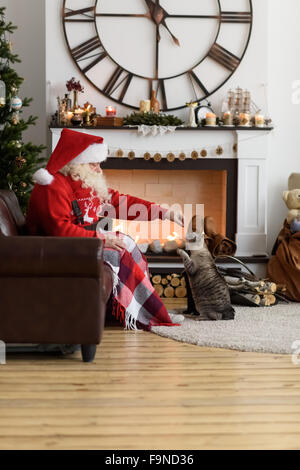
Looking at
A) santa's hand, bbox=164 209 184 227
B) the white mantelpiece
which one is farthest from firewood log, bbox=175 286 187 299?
santa's hand, bbox=164 209 184 227

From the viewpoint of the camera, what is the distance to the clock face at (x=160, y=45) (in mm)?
5633

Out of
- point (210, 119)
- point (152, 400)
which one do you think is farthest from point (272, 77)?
point (152, 400)

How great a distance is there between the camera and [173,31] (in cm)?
568

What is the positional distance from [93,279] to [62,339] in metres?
0.31

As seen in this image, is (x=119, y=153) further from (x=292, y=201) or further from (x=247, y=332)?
(x=247, y=332)

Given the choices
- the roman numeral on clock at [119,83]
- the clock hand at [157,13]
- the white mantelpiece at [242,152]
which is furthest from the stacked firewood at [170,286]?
the clock hand at [157,13]

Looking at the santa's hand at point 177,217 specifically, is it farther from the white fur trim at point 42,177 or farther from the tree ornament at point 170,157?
the tree ornament at point 170,157

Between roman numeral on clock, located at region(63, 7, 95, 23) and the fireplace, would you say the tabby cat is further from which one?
roman numeral on clock, located at region(63, 7, 95, 23)

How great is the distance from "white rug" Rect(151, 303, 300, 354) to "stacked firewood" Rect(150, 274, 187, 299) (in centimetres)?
93

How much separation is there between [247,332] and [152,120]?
7.58 ft

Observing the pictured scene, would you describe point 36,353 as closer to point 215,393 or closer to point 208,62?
point 215,393

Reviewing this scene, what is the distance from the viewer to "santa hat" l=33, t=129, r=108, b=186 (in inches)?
151

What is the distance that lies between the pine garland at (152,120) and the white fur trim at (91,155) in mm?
1511

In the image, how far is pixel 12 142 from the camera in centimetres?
474
